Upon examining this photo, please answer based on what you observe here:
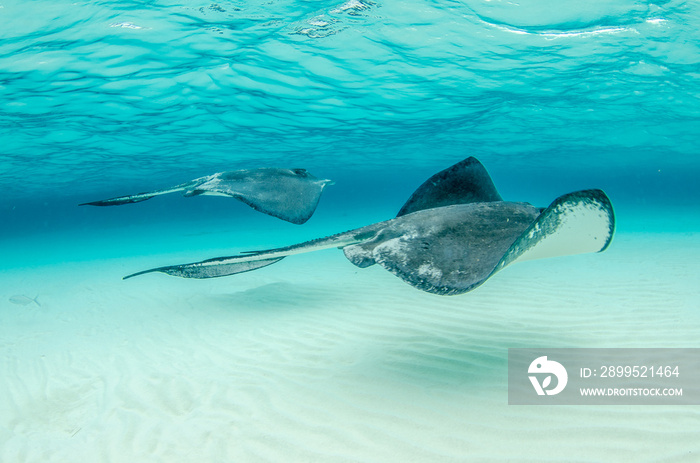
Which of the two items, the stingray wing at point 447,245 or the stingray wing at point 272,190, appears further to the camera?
the stingray wing at point 272,190

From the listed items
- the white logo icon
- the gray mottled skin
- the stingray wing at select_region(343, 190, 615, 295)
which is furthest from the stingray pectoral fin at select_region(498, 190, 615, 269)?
the white logo icon

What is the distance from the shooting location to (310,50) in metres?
11.6

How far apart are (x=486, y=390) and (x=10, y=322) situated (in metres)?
9.24

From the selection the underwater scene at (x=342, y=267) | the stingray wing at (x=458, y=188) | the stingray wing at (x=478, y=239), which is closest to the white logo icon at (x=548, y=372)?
the underwater scene at (x=342, y=267)

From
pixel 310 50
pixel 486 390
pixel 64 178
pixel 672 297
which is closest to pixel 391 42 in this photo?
pixel 310 50

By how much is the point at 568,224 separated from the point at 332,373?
292 cm

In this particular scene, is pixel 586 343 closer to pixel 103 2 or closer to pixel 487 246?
pixel 487 246

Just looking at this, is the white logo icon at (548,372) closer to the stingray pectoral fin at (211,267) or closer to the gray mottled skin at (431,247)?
the gray mottled skin at (431,247)

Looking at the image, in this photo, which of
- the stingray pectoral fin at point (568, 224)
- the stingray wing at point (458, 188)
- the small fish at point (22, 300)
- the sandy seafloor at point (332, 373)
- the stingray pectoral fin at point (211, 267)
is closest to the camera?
A: the stingray pectoral fin at point (568, 224)

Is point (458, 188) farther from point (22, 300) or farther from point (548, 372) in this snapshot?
point (22, 300)

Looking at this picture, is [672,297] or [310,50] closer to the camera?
[672,297]

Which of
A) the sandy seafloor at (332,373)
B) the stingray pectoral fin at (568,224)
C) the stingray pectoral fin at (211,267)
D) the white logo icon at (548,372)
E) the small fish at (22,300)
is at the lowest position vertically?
the small fish at (22,300)

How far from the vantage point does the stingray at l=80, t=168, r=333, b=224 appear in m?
4.77

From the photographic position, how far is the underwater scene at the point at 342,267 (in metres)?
3.07
